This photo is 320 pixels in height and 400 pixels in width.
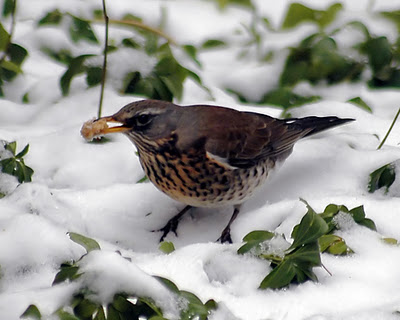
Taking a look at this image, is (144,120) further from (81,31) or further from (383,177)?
(81,31)

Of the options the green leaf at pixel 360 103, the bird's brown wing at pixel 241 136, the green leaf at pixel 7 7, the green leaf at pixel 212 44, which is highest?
the bird's brown wing at pixel 241 136

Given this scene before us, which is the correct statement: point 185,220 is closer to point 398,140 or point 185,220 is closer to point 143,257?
point 143,257

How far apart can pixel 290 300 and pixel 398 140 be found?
211 centimetres

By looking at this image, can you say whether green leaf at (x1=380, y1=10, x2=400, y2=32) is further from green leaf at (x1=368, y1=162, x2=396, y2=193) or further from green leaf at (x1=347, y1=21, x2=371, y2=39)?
green leaf at (x1=368, y1=162, x2=396, y2=193)

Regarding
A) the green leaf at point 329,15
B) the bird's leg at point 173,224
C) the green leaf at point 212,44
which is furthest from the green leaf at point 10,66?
the green leaf at point 329,15

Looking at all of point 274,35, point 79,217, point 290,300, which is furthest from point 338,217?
point 274,35

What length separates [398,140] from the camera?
491 centimetres

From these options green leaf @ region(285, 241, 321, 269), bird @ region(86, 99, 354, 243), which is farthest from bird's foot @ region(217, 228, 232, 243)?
green leaf @ region(285, 241, 321, 269)

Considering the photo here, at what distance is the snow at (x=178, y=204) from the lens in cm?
306

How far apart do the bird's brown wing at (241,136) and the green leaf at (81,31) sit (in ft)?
6.04

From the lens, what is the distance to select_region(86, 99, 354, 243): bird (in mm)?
4145

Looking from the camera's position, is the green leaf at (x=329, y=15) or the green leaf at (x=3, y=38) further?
the green leaf at (x=329, y=15)

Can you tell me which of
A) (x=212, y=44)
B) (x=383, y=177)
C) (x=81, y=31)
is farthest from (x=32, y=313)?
(x=212, y=44)

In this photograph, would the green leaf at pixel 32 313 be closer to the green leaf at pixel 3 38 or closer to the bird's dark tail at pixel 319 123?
the bird's dark tail at pixel 319 123
